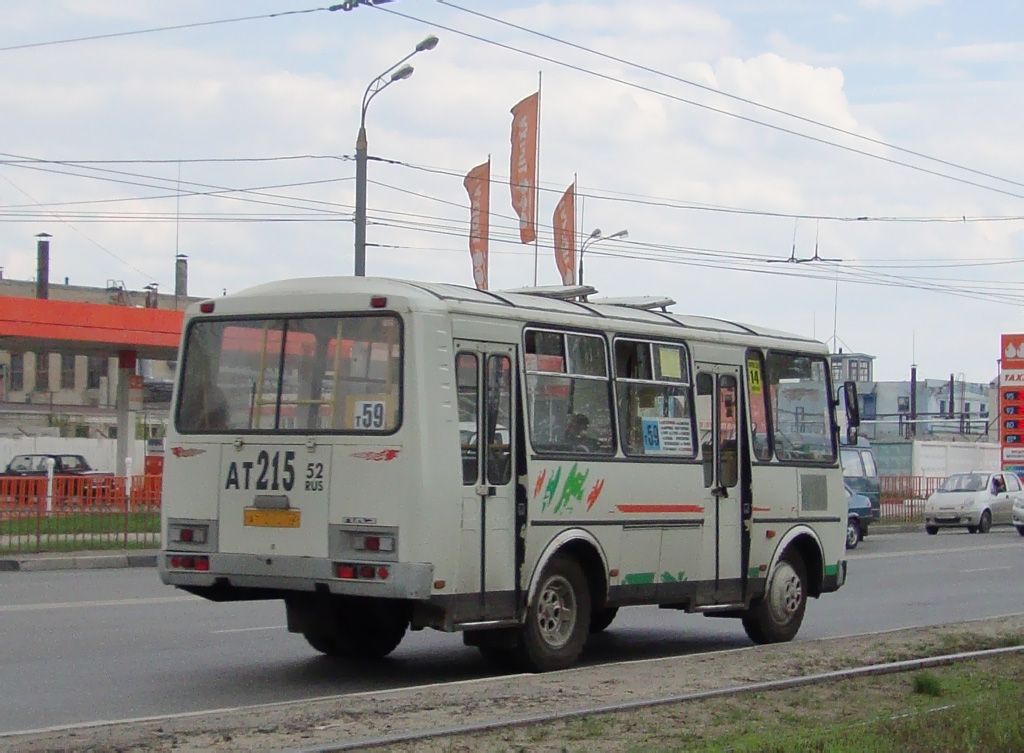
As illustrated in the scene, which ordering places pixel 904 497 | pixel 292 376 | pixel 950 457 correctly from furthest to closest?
pixel 950 457, pixel 904 497, pixel 292 376

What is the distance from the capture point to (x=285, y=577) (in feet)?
34.4

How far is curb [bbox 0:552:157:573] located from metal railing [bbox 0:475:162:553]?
1.39ft

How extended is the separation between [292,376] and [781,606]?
5.47m

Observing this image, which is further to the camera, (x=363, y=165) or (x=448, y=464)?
(x=363, y=165)

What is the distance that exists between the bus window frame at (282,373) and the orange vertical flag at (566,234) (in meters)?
25.9

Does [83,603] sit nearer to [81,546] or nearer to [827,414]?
[827,414]

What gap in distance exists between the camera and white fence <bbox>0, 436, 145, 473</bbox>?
5059 cm

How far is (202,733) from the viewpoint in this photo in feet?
26.6

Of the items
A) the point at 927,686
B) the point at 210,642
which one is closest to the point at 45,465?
the point at 210,642

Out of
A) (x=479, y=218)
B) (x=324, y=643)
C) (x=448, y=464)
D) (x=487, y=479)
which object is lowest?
(x=324, y=643)

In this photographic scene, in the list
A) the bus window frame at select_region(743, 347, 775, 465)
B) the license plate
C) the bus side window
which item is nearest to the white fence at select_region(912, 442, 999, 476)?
the bus window frame at select_region(743, 347, 775, 465)

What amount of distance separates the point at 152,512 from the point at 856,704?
17.6m

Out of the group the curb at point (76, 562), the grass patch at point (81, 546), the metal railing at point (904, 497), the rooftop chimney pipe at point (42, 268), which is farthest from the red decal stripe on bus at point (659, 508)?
the rooftop chimney pipe at point (42, 268)

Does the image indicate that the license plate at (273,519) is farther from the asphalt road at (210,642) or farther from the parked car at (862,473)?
the parked car at (862,473)
